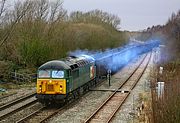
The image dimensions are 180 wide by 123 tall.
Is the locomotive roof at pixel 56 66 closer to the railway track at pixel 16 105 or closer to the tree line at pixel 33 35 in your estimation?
the railway track at pixel 16 105

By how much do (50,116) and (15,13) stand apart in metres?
19.3

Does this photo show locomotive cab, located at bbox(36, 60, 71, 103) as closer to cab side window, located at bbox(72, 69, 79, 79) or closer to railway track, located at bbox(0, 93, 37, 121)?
cab side window, located at bbox(72, 69, 79, 79)

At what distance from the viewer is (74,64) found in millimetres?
22922

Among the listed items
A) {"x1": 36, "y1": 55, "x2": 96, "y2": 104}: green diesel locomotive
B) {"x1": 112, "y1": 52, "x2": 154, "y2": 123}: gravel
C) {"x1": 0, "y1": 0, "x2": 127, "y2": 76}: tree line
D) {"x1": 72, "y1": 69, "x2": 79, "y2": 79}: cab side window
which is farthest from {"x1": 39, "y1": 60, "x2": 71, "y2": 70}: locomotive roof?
{"x1": 0, "y1": 0, "x2": 127, "y2": 76}: tree line

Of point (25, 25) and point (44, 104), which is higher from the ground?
point (25, 25)

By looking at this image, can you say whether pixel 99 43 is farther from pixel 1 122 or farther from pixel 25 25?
pixel 1 122

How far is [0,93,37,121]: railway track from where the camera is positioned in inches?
752

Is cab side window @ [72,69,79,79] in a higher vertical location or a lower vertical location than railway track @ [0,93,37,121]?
higher

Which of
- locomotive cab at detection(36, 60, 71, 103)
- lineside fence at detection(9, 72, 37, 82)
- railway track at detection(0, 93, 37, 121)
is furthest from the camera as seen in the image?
lineside fence at detection(9, 72, 37, 82)

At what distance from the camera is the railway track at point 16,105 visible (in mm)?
19091

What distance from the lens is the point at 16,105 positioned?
21625 millimetres

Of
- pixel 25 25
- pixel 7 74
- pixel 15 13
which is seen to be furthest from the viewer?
pixel 25 25

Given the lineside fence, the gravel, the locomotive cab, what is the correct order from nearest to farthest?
the gravel, the locomotive cab, the lineside fence

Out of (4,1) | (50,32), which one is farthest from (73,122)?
(50,32)
